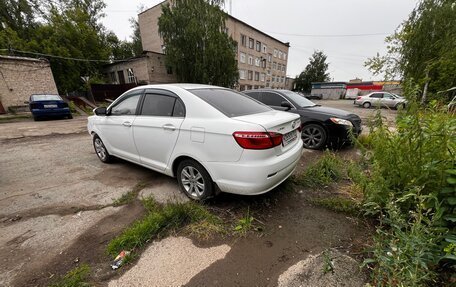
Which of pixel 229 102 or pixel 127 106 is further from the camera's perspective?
pixel 127 106

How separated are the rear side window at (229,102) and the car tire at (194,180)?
81cm

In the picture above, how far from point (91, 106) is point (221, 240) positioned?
19607 millimetres

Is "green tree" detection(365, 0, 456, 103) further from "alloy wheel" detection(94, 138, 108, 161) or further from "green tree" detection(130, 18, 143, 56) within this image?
"green tree" detection(130, 18, 143, 56)

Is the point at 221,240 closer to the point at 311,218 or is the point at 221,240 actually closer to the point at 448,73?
the point at 311,218

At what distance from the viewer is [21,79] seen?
13406 millimetres

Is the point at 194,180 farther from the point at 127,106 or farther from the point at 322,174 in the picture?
the point at 322,174

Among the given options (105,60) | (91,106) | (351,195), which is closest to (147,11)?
(105,60)

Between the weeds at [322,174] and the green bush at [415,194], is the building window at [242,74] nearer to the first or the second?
the weeds at [322,174]

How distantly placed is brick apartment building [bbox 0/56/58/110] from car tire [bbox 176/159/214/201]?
17.2m

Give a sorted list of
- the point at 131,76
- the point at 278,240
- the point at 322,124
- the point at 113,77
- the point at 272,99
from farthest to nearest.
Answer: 1. the point at 113,77
2. the point at 131,76
3. the point at 272,99
4. the point at 322,124
5. the point at 278,240

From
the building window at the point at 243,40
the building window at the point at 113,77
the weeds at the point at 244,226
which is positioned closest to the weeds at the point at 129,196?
the weeds at the point at 244,226

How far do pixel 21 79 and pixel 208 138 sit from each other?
59.8 feet

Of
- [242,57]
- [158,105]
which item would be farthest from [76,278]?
[242,57]

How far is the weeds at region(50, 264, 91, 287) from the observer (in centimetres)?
162
